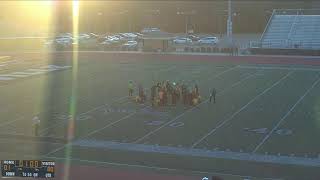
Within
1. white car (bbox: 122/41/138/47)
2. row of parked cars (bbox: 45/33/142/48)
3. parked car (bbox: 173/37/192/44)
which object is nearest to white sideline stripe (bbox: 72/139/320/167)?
white car (bbox: 122/41/138/47)

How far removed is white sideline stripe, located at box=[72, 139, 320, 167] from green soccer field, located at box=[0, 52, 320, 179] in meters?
0.03

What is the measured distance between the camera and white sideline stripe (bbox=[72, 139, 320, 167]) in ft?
60.4

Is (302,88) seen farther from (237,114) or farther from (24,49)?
(24,49)

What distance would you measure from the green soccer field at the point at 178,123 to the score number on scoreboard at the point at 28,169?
6276mm

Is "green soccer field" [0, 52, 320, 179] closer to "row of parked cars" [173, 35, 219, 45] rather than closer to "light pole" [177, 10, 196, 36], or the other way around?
"row of parked cars" [173, 35, 219, 45]

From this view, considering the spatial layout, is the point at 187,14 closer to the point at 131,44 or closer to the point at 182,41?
the point at 182,41

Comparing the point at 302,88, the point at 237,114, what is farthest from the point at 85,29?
the point at 237,114

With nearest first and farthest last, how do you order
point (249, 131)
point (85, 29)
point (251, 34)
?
point (249, 131) < point (251, 34) < point (85, 29)

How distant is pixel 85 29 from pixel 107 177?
228ft

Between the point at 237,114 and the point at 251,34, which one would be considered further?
the point at 251,34

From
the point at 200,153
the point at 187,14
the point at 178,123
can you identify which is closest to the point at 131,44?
the point at 187,14

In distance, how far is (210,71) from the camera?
3950cm

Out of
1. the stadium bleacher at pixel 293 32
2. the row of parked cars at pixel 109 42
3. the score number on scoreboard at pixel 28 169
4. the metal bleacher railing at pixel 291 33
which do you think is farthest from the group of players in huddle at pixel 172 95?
the row of parked cars at pixel 109 42

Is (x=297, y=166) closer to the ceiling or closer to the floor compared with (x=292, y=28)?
closer to the floor
